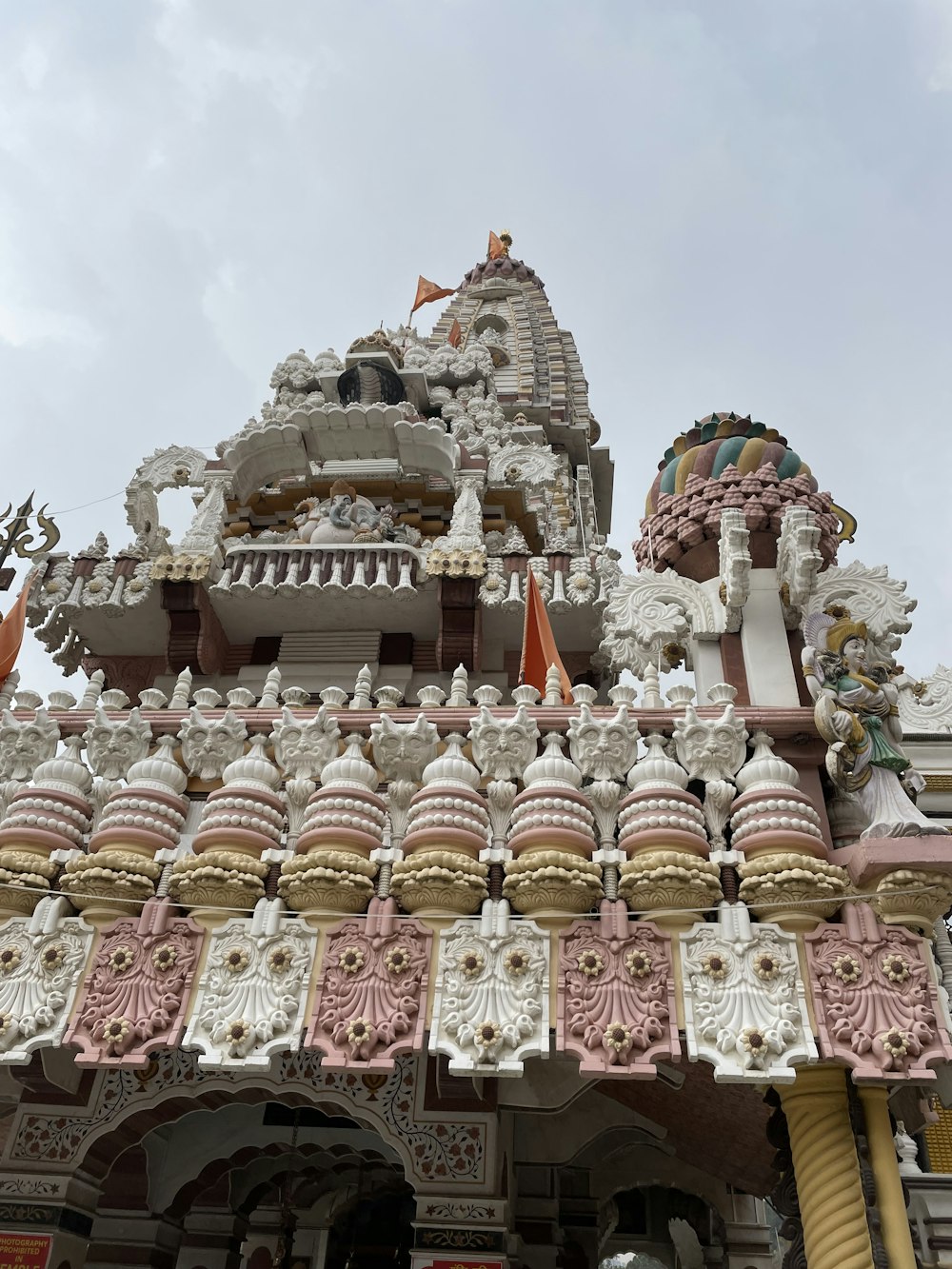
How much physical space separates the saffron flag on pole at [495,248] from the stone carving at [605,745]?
28.2 metres

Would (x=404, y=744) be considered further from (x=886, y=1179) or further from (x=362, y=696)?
(x=886, y=1179)

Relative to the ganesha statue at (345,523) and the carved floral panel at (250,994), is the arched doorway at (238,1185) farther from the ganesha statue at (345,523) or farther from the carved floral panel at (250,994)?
the ganesha statue at (345,523)

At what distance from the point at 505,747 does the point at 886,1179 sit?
3.44 meters

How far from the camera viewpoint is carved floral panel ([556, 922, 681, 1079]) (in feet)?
17.8

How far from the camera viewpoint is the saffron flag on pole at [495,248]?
107 feet

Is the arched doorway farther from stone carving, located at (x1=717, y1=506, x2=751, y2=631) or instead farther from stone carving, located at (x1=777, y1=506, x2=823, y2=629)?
stone carving, located at (x1=777, y1=506, x2=823, y2=629)

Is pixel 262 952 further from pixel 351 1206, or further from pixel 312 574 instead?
pixel 351 1206

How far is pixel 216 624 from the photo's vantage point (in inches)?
488

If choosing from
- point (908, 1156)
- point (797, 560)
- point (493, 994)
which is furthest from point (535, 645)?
point (908, 1156)

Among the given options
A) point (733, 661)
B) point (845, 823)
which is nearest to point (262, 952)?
point (845, 823)

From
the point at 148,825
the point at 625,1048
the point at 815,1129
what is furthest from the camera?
the point at 148,825

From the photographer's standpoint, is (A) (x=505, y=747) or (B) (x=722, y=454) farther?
(B) (x=722, y=454)

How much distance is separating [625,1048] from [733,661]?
12.7 ft

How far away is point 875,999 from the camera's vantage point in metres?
5.55
